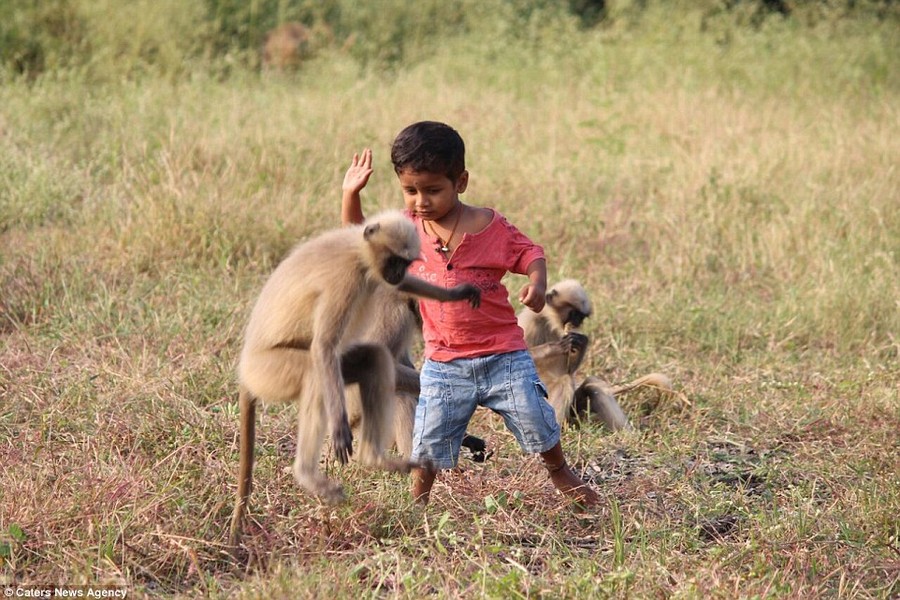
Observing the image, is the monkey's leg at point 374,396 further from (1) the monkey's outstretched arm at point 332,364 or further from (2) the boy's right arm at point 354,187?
(2) the boy's right arm at point 354,187

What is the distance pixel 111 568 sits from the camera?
3426 mm

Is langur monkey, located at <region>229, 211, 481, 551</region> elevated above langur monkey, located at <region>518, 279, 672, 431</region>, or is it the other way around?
langur monkey, located at <region>229, 211, 481, 551</region>

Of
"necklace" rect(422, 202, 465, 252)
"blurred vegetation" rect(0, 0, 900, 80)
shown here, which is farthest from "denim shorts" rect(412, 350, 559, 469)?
"blurred vegetation" rect(0, 0, 900, 80)

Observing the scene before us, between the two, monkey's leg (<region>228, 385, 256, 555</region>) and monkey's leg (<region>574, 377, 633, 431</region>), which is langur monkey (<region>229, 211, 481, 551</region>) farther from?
monkey's leg (<region>574, 377, 633, 431</region>)

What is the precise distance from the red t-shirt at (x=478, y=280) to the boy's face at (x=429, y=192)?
122mm

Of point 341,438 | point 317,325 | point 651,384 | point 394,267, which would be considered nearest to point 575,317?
point 651,384

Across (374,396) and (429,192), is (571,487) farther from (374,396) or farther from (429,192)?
(429,192)

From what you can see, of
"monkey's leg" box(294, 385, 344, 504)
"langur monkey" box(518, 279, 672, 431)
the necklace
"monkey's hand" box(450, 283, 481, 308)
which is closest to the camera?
"monkey's leg" box(294, 385, 344, 504)

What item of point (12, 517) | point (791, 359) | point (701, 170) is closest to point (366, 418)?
point (12, 517)

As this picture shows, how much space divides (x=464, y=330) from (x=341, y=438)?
30.4 inches

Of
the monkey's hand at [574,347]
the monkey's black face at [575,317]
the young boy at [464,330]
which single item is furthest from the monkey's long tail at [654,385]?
the young boy at [464,330]

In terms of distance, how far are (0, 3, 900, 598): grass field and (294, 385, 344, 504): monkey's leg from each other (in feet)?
0.66

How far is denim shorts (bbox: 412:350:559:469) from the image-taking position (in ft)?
13.3

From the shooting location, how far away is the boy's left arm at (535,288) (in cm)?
384
